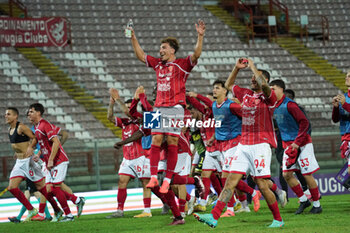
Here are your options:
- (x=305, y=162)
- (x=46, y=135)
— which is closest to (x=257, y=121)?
(x=305, y=162)

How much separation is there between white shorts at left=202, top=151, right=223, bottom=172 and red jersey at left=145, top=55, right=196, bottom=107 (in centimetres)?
296

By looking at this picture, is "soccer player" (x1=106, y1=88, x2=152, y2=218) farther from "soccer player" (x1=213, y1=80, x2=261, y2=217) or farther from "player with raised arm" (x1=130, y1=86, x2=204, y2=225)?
"soccer player" (x1=213, y1=80, x2=261, y2=217)

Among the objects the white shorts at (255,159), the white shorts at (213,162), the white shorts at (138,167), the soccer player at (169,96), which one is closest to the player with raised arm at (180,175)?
the soccer player at (169,96)

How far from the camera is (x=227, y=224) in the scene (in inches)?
342

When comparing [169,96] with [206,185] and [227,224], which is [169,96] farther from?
[206,185]

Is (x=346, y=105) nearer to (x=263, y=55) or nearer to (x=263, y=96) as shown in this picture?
(x=263, y=96)

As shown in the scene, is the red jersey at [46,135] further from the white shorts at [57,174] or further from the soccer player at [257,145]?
the soccer player at [257,145]

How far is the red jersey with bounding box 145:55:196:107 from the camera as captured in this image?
8.54 m

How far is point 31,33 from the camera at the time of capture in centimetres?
2238

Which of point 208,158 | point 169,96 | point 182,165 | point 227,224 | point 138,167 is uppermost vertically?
point 169,96

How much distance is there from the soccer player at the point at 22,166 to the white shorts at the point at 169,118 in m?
3.45

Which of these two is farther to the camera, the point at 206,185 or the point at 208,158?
the point at 208,158

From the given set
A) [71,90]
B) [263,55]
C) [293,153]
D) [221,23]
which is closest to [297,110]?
[293,153]

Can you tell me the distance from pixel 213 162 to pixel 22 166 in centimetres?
347
